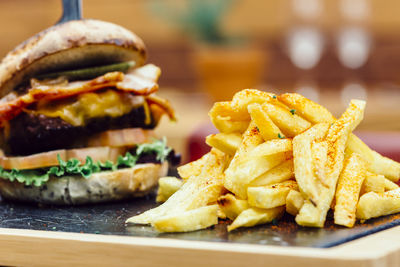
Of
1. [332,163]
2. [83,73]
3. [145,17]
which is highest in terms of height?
[145,17]

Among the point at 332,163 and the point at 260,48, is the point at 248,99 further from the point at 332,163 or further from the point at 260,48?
the point at 260,48

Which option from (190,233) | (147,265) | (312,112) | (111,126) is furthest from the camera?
(111,126)

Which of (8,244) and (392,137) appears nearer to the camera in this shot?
(8,244)

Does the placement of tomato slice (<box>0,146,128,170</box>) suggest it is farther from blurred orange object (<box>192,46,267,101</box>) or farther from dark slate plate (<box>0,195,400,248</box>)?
blurred orange object (<box>192,46,267,101</box>)

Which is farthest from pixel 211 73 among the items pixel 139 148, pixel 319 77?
pixel 139 148

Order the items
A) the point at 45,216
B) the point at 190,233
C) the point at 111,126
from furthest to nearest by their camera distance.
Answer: the point at 111,126 → the point at 45,216 → the point at 190,233

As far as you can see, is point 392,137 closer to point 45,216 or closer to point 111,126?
point 111,126

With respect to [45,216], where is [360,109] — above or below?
above

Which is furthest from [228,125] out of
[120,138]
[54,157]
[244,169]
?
[54,157]

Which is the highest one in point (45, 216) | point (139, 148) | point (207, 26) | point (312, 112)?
point (207, 26)
